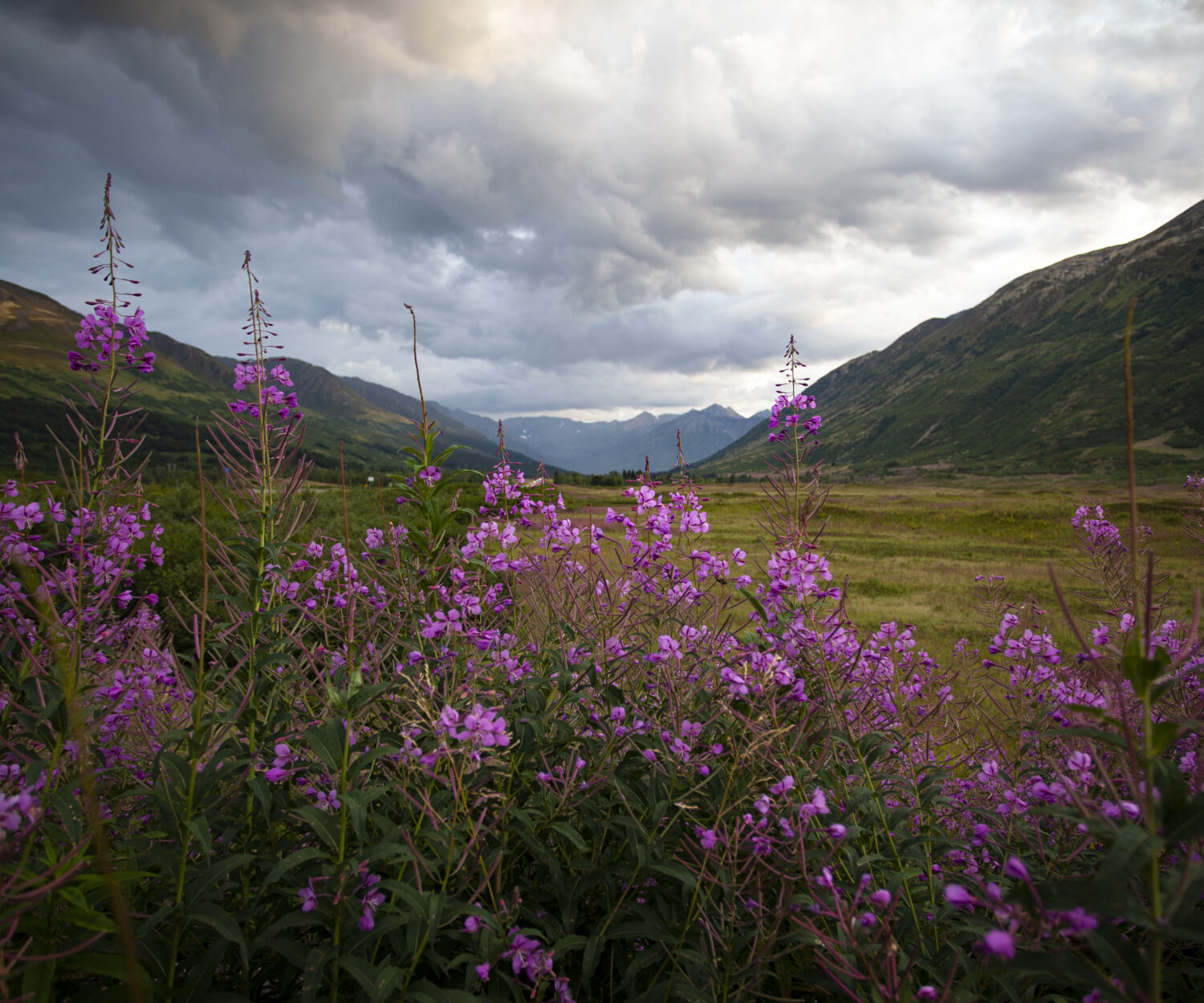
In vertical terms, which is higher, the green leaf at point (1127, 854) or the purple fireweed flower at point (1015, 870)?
the green leaf at point (1127, 854)

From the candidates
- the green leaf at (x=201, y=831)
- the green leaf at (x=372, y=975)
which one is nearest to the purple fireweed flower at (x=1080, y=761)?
the green leaf at (x=372, y=975)

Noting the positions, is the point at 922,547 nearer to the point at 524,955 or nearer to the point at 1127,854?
the point at 524,955

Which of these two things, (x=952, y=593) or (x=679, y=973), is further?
(x=952, y=593)

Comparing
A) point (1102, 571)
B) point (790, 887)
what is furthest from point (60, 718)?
point (1102, 571)

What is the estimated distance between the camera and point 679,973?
7.66 ft

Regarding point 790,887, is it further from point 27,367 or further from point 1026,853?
point 27,367

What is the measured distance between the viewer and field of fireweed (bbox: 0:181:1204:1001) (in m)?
1.74

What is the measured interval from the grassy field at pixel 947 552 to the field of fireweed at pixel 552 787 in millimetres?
1965

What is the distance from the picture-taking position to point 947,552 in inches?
1220

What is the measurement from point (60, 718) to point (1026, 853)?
500cm

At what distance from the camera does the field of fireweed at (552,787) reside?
1744 mm

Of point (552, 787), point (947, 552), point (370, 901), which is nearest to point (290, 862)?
point (370, 901)

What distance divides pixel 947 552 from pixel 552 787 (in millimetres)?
34177

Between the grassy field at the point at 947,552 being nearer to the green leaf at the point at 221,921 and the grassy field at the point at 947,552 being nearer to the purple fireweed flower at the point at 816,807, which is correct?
the purple fireweed flower at the point at 816,807
